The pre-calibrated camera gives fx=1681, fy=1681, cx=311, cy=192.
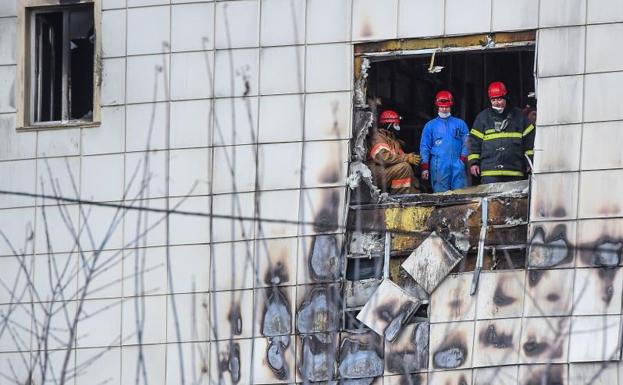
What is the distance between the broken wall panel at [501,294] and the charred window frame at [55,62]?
4565 millimetres

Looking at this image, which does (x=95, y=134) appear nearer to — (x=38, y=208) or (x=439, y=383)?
(x=38, y=208)

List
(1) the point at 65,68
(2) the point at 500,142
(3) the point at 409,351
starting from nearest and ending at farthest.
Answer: (3) the point at 409,351 → (2) the point at 500,142 → (1) the point at 65,68

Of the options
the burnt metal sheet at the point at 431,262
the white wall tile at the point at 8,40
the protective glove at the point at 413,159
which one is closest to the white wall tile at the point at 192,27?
the white wall tile at the point at 8,40

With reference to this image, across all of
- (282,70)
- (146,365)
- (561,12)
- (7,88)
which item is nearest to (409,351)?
(146,365)

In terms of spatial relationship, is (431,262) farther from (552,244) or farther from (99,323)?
(99,323)

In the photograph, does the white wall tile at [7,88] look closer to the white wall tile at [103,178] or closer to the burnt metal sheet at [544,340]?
the white wall tile at [103,178]

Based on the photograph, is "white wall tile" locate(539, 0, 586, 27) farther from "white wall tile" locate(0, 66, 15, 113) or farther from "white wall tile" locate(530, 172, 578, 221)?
"white wall tile" locate(0, 66, 15, 113)

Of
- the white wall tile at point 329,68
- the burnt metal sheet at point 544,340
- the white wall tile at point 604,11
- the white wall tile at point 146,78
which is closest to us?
the burnt metal sheet at point 544,340

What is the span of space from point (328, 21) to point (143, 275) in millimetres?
3080

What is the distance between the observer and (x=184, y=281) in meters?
16.3

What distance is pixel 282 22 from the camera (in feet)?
53.5

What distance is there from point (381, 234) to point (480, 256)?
1.03 m

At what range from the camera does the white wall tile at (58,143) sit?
1698 cm

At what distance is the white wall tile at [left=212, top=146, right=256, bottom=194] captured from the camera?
16.3 m
